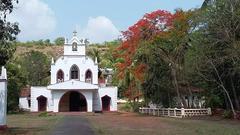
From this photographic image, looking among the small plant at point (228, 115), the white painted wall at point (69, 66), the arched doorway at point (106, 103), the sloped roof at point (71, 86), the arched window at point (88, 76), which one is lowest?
the small plant at point (228, 115)

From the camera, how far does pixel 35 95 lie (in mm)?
65750

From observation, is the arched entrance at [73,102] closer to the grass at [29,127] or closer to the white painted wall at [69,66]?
the white painted wall at [69,66]

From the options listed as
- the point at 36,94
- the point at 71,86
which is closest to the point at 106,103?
the point at 71,86

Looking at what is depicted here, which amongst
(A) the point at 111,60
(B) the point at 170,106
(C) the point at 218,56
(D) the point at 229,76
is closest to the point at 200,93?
(B) the point at 170,106

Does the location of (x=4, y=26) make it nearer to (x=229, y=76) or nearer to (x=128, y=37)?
(x=229, y=76)

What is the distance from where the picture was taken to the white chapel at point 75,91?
64250mm

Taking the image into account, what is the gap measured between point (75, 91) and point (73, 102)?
2.49 m

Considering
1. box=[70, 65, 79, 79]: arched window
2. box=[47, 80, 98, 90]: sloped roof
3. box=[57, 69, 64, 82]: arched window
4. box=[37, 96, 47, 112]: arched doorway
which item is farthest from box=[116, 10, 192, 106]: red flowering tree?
box=[37, 96, 47, 112]: arched doorway

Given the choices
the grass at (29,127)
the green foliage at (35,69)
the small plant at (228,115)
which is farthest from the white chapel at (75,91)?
the grass at (29,127)

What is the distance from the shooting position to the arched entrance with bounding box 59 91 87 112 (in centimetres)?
6475

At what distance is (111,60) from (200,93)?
2020 inches

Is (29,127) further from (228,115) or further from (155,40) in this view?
(155,40)

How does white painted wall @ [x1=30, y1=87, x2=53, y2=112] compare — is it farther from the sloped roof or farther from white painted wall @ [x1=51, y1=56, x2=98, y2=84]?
the sloped roof

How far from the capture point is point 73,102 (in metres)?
66.1
